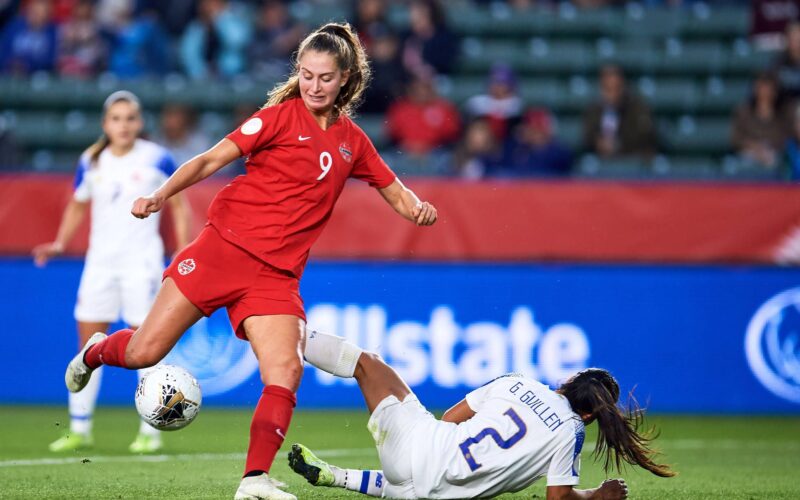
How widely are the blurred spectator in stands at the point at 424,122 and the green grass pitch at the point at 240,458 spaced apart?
155 inches

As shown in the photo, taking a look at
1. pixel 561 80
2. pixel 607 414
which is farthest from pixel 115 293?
pixel 561 80

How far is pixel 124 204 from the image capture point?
27.8 ft

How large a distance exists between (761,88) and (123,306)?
25.6 ft

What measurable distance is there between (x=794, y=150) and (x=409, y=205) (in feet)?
22.7

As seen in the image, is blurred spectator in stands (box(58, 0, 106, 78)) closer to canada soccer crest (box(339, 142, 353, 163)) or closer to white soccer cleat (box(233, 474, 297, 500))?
canada soccer crest (box(339, 142, 353, 163))

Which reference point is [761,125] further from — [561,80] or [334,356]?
[334,356]

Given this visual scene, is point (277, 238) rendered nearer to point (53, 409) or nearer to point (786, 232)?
point (53, 409)

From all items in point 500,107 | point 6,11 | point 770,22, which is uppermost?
point 6,11

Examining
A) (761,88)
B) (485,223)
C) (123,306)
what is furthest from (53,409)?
(761,88)

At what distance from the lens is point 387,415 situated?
590cm

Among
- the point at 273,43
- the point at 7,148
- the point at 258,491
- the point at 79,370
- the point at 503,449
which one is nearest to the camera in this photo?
the point at 258,491

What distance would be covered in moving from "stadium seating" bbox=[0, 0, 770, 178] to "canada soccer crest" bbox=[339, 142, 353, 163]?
7.93m

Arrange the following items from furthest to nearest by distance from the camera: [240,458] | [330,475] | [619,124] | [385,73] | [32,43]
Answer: [32,43], [385,73], [619,124], [240,458], [330,475]

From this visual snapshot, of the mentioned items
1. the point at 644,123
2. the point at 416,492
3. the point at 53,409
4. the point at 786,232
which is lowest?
the point at 416,492
